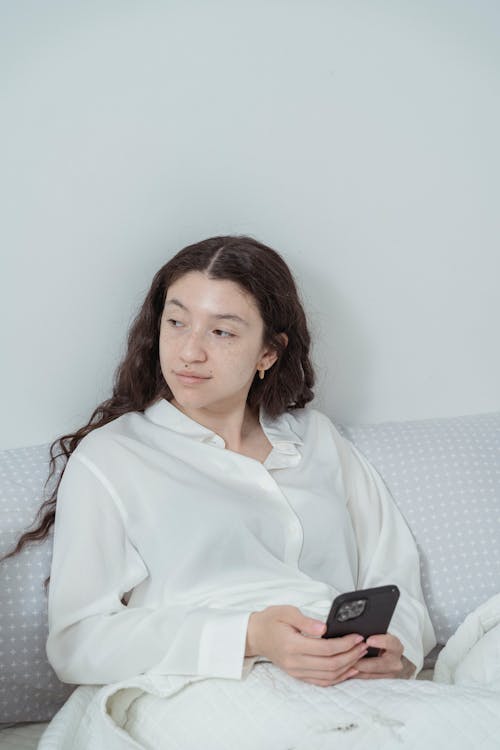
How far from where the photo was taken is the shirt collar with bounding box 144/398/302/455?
183cm

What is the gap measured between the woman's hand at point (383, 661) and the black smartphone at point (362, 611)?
0.02 metres

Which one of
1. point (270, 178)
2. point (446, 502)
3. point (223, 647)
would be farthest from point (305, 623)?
point (270, 178)

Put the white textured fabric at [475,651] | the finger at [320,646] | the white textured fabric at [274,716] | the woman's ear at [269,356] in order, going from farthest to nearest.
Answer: the woman's ear at [269,356]
the white textured fabric at [475,651]
the finger at [320,646]
the white textured fabric at [274,716]

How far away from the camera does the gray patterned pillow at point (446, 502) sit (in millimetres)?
2049

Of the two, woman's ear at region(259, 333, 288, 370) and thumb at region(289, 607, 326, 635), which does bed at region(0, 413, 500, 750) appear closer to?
thumb at region(289, 607, 326, 635)

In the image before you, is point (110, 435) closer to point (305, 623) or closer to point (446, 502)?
point (305, 623)

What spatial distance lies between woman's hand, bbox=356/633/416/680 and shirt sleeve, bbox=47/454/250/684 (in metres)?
0.22

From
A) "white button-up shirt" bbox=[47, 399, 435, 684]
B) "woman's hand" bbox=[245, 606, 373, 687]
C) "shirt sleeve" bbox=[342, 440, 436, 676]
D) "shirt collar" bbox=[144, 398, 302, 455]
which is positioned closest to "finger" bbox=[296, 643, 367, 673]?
"woman's hand" bbox=[245, 606, 373, 687]

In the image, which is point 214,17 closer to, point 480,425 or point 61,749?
point 480,425

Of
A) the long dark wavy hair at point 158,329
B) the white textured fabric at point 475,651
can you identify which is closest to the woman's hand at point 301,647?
the white textured fabric at point 475,651

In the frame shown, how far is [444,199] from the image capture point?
7.32 ft

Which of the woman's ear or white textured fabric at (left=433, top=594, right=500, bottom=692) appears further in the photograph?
the woman's ear

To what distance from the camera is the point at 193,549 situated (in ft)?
5.63

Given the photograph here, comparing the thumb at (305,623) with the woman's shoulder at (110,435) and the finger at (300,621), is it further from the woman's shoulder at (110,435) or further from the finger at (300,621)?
the woman's shoulder at (110,435)
